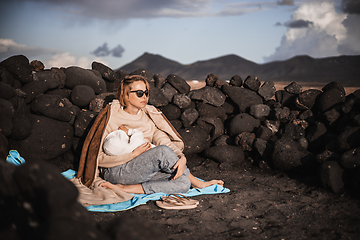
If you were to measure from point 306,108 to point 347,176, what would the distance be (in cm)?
Result: 226

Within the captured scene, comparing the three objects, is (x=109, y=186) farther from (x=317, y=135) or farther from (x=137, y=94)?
(x=317, y=135)

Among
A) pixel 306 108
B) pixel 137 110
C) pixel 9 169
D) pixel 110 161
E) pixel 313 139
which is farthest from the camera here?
pixel 306 108

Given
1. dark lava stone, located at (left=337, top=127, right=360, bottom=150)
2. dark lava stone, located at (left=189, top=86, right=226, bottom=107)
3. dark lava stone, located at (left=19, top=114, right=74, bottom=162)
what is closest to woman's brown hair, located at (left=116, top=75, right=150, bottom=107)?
dark lava stone, located at (left=19, top=114, right=74, bottom=162)

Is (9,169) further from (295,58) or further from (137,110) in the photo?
(295,58)

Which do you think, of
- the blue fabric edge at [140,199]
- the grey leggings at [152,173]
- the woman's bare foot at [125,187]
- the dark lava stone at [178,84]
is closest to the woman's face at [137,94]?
the grey leggings at [152,173]

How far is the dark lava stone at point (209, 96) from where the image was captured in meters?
6.90

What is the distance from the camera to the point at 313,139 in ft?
19.7

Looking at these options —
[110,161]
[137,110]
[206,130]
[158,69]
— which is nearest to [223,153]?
[206,130]

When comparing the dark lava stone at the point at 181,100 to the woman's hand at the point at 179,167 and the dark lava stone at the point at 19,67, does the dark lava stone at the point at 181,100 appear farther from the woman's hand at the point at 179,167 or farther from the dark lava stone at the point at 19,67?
the dark lava stone at the point at 19,67

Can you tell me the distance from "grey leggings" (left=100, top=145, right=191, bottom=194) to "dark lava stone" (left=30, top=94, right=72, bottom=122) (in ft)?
6.10

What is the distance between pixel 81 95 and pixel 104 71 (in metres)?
1.17

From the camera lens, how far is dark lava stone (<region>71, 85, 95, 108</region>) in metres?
6.18

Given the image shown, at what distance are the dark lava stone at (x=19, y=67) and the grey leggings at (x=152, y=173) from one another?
266 cm

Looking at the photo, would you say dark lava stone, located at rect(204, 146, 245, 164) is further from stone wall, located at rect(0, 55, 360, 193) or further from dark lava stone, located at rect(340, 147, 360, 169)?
dark lava stone, located at rect(340, 147, 360, 169)
